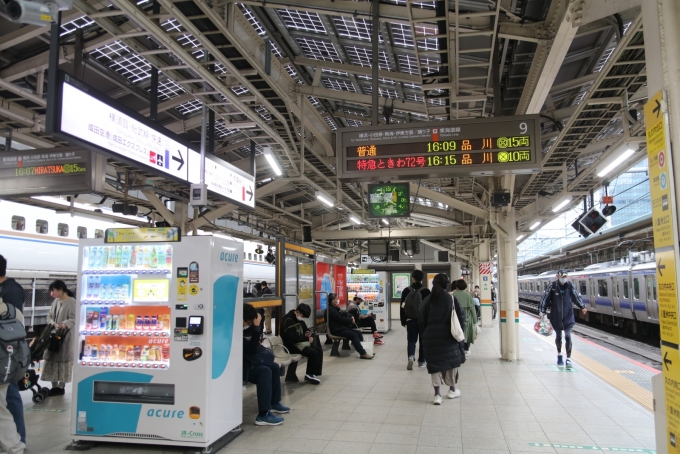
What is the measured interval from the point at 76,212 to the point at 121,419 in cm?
891

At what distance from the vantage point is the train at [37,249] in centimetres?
1228

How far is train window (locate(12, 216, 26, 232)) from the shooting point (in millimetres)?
12512

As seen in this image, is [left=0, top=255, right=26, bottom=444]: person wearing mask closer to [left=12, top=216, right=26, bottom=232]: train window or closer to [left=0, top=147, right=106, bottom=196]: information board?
[left=0, top=147, right=106, bottom=196]: information board

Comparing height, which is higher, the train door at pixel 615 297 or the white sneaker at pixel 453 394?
the train door at pixel 615 297

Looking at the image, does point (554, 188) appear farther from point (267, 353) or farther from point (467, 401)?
point (267, 353)

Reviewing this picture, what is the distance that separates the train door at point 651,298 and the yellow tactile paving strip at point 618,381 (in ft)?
18.9

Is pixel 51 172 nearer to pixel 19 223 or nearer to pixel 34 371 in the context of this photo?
pixel 34 371

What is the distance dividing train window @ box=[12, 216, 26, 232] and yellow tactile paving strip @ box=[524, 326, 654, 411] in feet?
43.6

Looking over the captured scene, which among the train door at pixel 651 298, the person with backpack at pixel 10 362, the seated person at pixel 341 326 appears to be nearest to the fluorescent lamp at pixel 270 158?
the seated person at pixel 341 326

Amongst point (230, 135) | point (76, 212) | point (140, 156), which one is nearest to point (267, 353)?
point (140, 156)

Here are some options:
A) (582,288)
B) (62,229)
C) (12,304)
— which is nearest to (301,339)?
(12,304)

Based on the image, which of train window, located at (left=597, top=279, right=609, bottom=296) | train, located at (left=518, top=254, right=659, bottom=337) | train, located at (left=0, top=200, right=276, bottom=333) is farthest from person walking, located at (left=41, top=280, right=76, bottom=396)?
train window, located at (left=597, top=279, right=609, bottom=296)

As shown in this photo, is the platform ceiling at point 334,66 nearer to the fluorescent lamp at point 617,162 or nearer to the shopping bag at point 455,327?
the fluorescent lamp at point 617,162

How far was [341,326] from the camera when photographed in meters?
11.0
